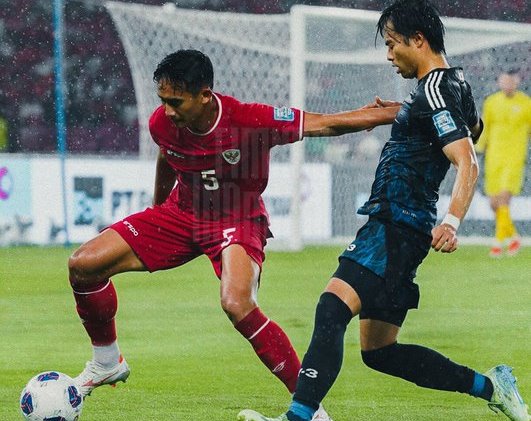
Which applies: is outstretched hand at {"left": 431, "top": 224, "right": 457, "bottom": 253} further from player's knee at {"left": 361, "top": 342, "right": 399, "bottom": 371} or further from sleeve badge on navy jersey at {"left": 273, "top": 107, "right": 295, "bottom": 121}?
sleeve badge on navy jersey at {"left": 273, "top": 107, "right": 295, "bottom": 121}

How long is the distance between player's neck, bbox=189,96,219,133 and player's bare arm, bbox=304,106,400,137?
44 centimetres

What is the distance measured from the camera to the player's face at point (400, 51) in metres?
4.70

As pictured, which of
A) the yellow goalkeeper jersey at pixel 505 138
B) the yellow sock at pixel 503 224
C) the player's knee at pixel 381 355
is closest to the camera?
the player's knee at pixel 381 355

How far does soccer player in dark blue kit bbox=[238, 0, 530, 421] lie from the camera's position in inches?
175

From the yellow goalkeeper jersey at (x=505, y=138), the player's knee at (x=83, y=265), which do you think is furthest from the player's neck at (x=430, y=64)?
the yellow goalkeeper jersey at (x=505, y=138)

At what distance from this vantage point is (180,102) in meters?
5.19

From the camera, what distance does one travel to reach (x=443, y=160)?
4.71 metres

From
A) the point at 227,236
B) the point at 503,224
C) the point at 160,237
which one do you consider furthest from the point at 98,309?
the point at 503,224

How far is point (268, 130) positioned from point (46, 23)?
16670 millimetres

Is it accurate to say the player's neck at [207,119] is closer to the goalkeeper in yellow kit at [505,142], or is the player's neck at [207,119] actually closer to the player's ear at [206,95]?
the player's ear at [206,95]

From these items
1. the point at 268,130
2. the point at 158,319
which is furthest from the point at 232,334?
the point at 268,130

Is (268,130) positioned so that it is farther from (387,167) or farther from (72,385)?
(72,385)

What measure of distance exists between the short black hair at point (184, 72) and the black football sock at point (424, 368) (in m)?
1.35

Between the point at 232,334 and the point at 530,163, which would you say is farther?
the point at 530,163
